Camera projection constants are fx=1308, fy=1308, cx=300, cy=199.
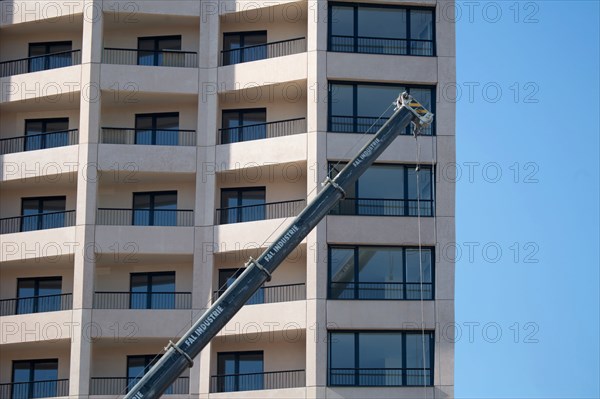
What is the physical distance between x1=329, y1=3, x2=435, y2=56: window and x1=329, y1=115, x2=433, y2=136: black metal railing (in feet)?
11.4

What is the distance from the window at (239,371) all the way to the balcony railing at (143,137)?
11.6 meters

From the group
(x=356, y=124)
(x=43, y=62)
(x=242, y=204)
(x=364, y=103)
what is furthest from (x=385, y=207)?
(x=43, y=62)

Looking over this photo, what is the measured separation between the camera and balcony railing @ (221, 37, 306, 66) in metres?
67.1

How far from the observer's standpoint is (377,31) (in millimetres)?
65875

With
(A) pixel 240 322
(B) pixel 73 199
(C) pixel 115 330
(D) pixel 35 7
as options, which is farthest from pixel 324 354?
(D) pixel 35 7

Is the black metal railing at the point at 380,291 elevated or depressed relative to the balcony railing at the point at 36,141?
depressed

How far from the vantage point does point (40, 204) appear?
68.4 m

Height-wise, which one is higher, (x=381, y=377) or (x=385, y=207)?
(x=385, y=207)

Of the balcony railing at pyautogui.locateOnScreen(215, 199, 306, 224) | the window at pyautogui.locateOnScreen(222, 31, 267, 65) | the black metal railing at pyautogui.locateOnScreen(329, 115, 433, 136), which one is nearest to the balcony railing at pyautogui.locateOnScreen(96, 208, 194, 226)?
the balcony railing at pyautogui.locateOnScreen(215, 199, 306, 224)

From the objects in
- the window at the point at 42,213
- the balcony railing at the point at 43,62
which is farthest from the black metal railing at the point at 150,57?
the window at the point at 42,213

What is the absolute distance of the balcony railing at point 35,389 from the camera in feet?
211

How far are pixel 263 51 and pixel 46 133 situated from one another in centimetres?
1225

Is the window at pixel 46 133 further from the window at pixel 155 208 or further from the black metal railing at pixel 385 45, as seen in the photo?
the black metal railing at pixel 385 45

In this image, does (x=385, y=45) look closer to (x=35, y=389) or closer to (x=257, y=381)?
(x=257, y=381)
